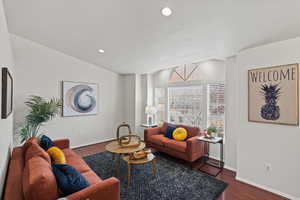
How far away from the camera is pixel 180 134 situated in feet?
11.6

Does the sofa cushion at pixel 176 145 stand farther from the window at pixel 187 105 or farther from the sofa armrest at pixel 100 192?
the sofa armrest at pixel 100 192

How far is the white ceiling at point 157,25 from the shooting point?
5.98 feet

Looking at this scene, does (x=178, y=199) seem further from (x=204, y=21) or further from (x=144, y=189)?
(x=204, y=21)

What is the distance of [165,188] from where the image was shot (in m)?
2.31

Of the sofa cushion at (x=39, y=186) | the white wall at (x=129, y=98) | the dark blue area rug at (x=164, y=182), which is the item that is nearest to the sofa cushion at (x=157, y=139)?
the dark blue area rug at (x=164, y=182)

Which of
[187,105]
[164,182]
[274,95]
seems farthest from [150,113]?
[274,95]

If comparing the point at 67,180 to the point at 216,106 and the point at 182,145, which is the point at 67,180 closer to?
the point at 182,145

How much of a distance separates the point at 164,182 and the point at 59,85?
3.63m

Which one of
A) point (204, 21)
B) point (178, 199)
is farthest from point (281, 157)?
point (204, 21)

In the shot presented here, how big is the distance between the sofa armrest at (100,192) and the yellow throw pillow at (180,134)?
2.30m

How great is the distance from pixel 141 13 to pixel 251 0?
4.51 ft

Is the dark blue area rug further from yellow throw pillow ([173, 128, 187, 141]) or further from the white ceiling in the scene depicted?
the white ceiling

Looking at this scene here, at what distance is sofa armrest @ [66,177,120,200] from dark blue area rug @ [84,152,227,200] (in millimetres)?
822

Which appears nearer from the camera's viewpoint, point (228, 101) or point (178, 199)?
point (178, 199)
